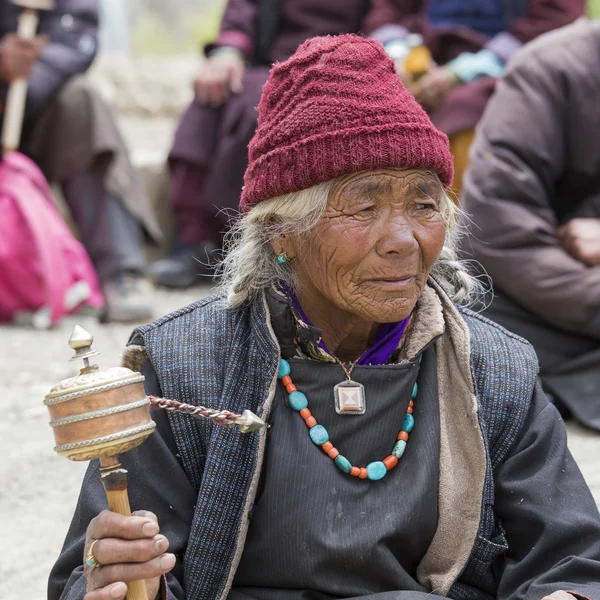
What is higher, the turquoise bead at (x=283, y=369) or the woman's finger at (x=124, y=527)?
the turquoise bead at (x=283, y=369)

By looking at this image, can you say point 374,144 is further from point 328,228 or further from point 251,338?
point 251,338

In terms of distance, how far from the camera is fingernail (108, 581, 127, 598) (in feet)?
5.55

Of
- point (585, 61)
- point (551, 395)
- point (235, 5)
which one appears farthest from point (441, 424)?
point (235, 5)

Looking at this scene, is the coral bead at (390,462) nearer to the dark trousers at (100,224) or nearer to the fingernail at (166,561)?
the fingernail at (166,561)

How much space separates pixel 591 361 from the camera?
A: 3832 millimetres

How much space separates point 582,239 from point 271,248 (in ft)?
6.64

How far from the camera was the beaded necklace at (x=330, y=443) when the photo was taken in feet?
6.76

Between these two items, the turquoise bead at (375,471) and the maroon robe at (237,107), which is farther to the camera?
the maroon robe at (237,107)

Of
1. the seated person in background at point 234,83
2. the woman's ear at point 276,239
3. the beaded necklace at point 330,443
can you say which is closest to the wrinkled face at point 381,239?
the woman's ear at point 276,239

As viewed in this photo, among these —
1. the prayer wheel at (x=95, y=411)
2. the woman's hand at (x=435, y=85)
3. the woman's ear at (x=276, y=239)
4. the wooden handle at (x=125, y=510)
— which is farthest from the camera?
the woman's hand at (x=435, y=85)

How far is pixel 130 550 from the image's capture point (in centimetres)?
169

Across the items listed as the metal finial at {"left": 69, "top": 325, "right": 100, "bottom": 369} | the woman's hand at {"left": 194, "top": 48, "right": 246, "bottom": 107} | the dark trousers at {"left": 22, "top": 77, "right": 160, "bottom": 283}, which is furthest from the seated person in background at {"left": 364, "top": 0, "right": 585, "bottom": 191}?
the metal finial at {"left": 69, "top": 325, "right": 100, "bottom": 369}

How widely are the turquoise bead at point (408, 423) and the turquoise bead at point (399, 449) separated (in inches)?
1.3

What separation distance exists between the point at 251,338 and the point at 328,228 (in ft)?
0.95
